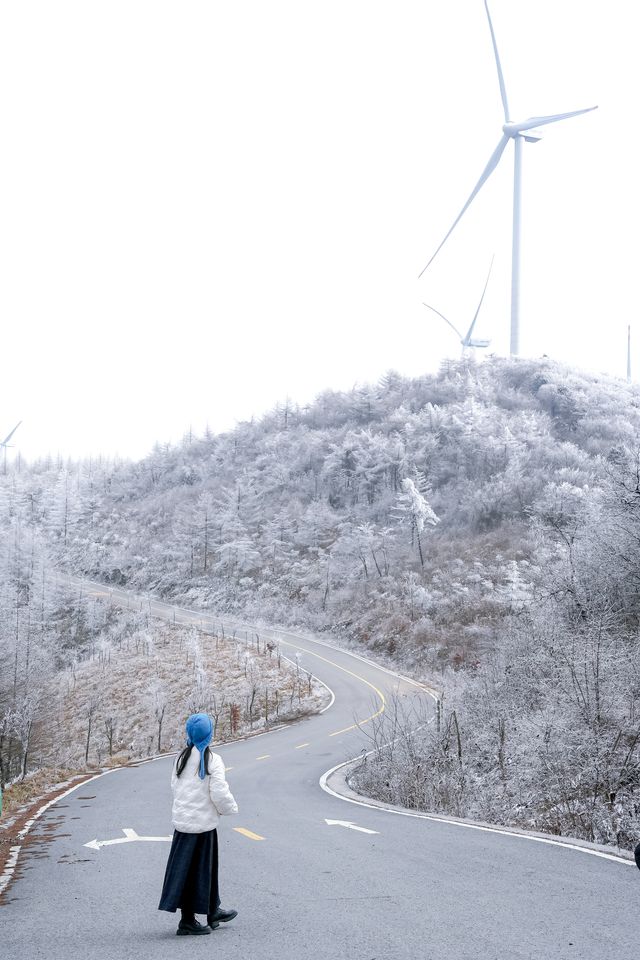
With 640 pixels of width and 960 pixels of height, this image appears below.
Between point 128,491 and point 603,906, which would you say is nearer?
point 603,906

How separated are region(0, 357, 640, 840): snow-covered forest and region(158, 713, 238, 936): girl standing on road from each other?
21.4 feet

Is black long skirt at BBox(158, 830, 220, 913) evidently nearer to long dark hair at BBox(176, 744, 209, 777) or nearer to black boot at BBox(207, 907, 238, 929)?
black boot at BBox(207, 907, 238, 929)

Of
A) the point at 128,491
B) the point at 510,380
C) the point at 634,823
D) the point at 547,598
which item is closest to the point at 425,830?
the point at 634,823

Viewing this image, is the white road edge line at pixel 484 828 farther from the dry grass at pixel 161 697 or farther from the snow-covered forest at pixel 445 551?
the dry grass at pixel 161 697

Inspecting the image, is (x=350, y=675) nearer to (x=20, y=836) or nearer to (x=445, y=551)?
(x=445, y=551)

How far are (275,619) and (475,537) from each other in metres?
17.6

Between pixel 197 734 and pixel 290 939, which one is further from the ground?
pixel 197 734

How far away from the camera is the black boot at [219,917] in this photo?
5.50m

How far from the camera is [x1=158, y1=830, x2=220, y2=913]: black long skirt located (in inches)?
212

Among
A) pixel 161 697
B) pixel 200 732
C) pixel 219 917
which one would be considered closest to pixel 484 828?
→ pixel 219 917

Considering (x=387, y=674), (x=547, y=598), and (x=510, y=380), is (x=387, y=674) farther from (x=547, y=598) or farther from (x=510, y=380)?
(x=510, y=380)

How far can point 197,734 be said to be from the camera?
18.4ft

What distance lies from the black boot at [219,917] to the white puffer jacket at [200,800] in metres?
0.66

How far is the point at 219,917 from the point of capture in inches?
219
